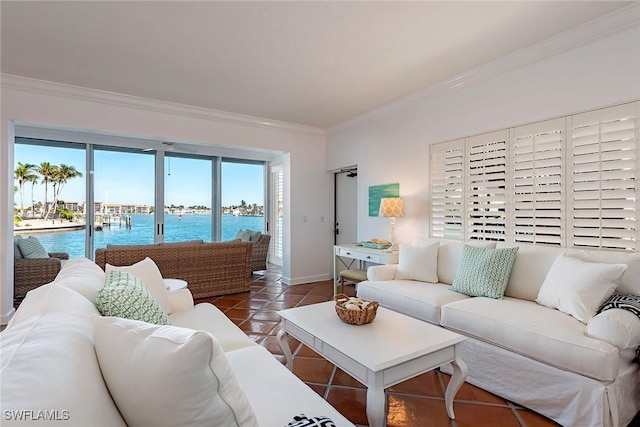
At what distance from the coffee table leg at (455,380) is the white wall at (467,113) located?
220 cm

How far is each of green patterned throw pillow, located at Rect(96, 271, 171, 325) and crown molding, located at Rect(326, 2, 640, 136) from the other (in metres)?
3.54

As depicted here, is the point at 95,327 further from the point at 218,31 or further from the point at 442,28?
the point at 442,28

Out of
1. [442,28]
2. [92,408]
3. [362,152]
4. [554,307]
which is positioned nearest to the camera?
[92,408]

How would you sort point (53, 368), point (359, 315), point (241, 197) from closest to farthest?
point (53, 368) → point (359, 315) → point (241, 197)

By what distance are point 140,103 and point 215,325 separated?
3382 mm

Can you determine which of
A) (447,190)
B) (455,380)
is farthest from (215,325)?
(447,190)

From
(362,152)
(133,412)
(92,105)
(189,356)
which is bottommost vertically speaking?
(133,412)

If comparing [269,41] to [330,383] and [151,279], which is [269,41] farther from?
[330,383]

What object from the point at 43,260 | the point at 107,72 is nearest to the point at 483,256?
the point at 107,72

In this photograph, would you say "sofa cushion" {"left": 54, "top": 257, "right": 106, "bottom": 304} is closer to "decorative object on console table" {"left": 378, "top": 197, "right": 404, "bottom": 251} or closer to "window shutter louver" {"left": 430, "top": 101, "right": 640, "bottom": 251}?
"decorative object on console table" {"left": 378, "top": 197, "right": 404, "bottom": 251}

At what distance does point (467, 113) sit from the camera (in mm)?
3412

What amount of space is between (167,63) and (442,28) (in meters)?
2.57

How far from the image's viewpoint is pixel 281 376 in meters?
1.45

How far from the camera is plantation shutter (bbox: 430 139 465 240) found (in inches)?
138
